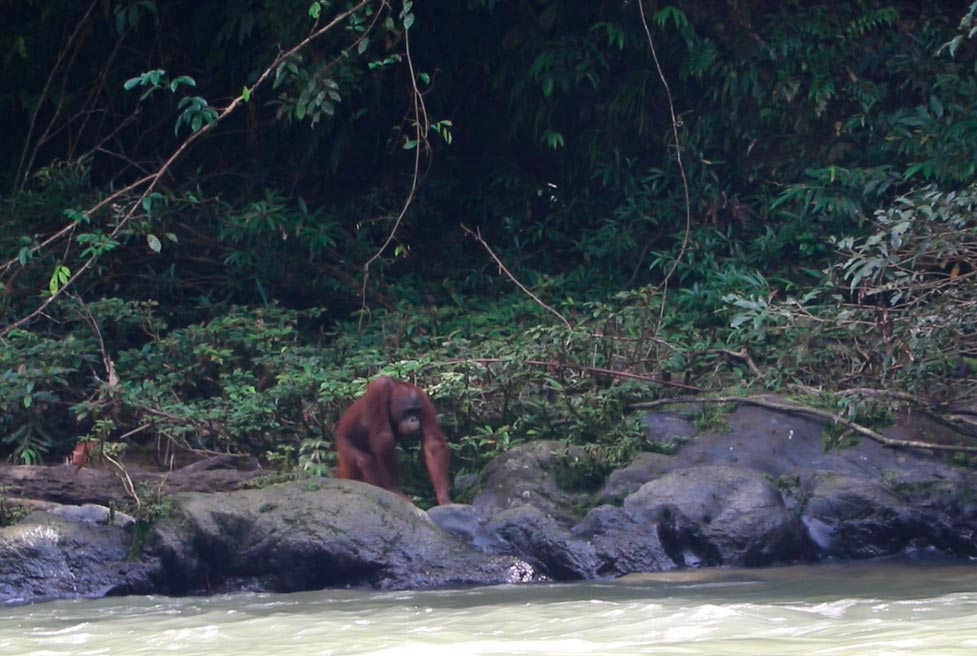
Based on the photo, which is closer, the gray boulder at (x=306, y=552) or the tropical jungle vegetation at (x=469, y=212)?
the gray boulder at (x=306, y=552)

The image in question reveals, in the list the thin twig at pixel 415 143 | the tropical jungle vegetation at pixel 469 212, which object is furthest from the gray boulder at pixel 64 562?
the thin twig at pixel 415 143

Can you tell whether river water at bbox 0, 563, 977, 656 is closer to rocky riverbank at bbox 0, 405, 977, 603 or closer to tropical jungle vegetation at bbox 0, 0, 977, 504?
rocky riverbank at bbox 0, 405, 977, 603

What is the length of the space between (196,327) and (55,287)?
1.01 metres

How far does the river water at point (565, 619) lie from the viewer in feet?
13.4

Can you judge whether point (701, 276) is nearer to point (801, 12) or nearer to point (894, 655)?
point (801, 12)

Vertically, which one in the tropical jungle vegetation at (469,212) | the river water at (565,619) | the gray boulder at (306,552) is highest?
the tropical jungle vegetation at (469,212)

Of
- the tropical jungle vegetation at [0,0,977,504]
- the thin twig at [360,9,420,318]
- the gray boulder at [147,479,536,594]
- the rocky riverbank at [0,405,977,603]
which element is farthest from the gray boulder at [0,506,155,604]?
the thin twig at [360,9,420,318]

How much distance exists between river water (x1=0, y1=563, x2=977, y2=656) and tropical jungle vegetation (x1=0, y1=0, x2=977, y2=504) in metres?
1.46

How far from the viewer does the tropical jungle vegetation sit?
725 centimetres

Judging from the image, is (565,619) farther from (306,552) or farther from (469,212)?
(469,212)

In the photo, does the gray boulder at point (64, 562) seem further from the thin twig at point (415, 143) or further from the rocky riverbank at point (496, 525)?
the thin twig at point (415, 143)

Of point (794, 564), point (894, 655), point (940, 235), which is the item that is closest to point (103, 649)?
point (894, 655)

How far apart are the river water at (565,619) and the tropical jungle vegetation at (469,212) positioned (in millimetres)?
1463

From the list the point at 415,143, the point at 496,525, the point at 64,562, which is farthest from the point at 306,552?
the point at 415,143
